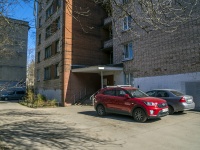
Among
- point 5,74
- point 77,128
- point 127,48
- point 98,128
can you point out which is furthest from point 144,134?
point 5,74

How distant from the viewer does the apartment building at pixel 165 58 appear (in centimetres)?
1355

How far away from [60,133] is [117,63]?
527 inches

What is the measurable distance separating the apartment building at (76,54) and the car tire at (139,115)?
818cm

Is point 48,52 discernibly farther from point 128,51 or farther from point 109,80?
point 128,51

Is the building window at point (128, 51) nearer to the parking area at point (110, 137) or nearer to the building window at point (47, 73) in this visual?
the parking area at point (110, 137)

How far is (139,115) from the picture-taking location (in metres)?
9.77

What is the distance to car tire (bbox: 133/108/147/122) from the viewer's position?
31.4ft

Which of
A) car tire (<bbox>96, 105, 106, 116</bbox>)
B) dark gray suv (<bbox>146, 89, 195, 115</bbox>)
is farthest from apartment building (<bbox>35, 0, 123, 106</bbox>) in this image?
dark gray suv (<bbox>146, 89, 195, 115</bbox>)

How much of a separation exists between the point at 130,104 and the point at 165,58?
23.0 ft

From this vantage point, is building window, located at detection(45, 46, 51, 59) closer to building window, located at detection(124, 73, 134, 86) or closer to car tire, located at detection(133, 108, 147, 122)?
building window, located at detection(124, 73, 134, 86)

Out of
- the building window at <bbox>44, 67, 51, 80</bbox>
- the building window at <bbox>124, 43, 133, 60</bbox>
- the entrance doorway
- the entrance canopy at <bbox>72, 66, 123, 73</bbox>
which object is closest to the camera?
the entrance canopy at <bbox>72, 66, 123, 73</bbox>

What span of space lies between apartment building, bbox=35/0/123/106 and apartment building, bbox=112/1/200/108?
6.53 ft

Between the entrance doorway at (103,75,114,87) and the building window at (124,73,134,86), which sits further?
the entrance doorway at (103,75,114,87)

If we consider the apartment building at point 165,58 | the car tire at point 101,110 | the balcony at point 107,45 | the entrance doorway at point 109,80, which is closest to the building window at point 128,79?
the apartment building at point 165,58
